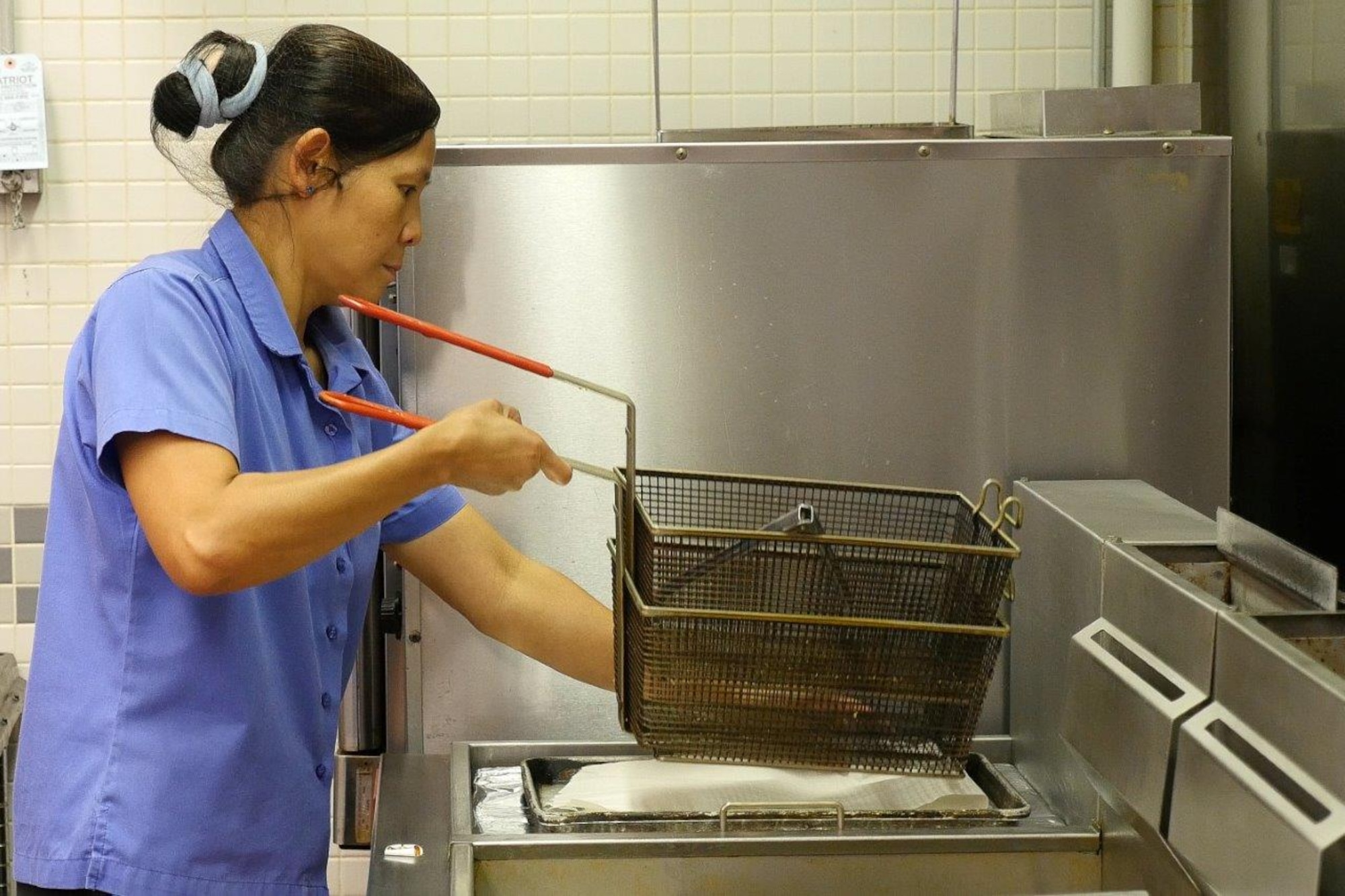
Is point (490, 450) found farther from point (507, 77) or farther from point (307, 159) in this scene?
point (507, 77)

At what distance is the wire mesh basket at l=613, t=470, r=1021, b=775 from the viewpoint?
1286mm

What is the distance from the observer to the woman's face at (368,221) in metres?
1.46

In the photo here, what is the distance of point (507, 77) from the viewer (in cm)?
258

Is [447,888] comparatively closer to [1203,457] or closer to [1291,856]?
[1291,856]

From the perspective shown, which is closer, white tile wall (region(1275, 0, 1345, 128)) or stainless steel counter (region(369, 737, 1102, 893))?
stainless steel counter (region(369, 737, 1102, 893))

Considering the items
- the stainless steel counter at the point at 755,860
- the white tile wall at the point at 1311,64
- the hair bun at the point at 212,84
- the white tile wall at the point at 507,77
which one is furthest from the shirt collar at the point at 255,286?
the white tile wall at the point at 1311,64

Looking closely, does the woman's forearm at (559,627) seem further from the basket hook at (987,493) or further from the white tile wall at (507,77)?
the white tile wall at (507,77)

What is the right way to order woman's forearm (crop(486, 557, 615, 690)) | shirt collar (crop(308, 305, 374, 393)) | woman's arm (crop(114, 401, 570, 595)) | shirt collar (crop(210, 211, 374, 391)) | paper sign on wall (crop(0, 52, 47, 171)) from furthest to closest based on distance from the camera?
paper sign on wall (crop(0, 52, 47, 171)) < woman's forearm (crop(486, 557, 615, 690)) < shirt collar (crop(308, 305, 374, 393)) < shirt collar (crop(210, 211, 374, 391)) < woman's arm (crop(114, 401, 570, 595))

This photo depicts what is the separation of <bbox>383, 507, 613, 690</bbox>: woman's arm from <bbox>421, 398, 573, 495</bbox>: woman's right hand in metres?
0.43

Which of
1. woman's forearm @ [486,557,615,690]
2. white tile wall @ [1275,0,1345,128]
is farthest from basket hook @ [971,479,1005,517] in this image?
white tile wall @ [1275,0,1345,128]

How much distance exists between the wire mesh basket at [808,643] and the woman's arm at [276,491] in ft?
0.54

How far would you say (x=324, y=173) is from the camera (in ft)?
4.77

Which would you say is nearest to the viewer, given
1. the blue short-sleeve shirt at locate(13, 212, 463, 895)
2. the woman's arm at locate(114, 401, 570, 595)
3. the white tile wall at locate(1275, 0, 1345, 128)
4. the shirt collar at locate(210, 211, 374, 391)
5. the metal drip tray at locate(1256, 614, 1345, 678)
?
the metal drip tray at locate(1256, 614, 1345, 678)

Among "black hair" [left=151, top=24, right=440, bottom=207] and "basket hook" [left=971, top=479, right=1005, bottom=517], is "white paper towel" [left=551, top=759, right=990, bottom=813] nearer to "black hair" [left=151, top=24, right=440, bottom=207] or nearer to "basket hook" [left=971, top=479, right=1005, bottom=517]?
"basket hook" [left=971, top=479, right=1005, bottom=517]
